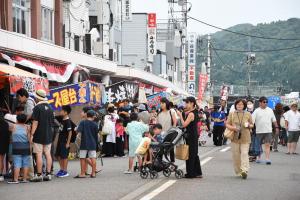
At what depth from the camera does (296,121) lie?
24016 millimetres

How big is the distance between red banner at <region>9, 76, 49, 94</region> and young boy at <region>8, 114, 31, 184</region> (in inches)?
74.0

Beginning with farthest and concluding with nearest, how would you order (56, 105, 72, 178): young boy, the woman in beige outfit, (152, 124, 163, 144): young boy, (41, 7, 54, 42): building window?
1. (41, 7, 54, 42): building window
2. (152, 124, 163, 144): young boy
3. (56, 105, 72, 178): young boy
4. the woman in beige outfit

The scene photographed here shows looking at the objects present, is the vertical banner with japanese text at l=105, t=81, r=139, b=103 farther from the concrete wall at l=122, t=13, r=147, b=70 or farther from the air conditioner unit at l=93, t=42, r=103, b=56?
the concrete wall at l=122, t=13, r=147, b=70

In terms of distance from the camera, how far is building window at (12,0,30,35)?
86.3 feet

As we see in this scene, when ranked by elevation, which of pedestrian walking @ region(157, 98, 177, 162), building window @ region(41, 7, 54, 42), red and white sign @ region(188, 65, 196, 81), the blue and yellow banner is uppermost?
building window @ region(41, 7, 54, 42)

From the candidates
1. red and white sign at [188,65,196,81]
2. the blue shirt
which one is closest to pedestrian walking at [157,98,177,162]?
the blue shirt

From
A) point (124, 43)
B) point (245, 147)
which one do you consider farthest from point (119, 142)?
point (124, 43)

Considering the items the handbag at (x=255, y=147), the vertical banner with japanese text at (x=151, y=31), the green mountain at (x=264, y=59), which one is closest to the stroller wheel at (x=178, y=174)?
the handbag at (x=255, y=147)

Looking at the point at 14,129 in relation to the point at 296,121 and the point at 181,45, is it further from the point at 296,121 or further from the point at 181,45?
the point at 181,45

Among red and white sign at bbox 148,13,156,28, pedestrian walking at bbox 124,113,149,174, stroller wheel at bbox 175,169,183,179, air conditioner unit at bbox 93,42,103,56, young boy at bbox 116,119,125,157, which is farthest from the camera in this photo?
red and white sign at bbox 148,13,156,28

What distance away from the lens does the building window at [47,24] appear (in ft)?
99.1

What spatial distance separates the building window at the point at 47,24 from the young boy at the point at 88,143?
52.1ft

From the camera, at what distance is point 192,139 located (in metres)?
14.4

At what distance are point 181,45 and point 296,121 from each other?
50.2 meters
